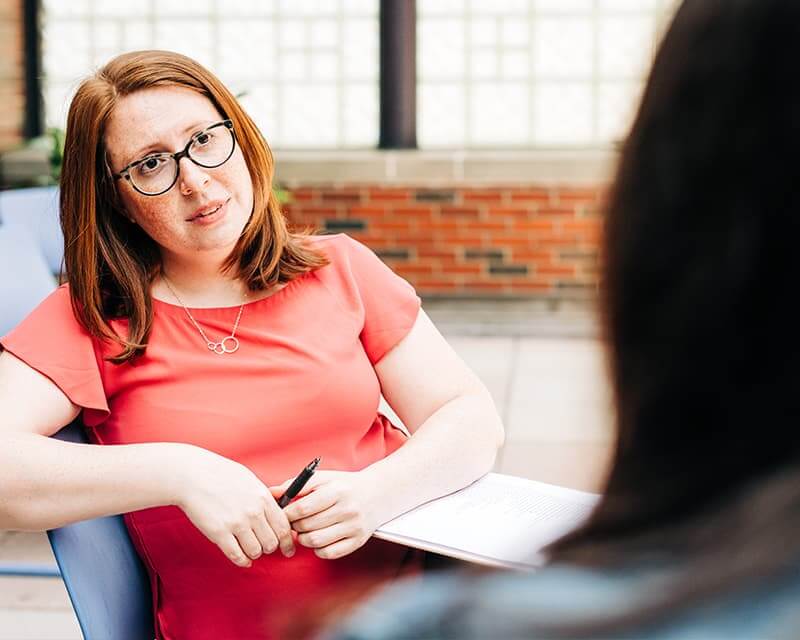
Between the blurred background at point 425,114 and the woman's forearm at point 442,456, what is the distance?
4.44 m

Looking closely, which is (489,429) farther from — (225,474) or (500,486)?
(225,474)

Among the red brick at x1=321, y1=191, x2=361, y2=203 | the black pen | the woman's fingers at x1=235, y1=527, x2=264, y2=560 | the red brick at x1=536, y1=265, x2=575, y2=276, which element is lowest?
the red brick at x1=536, y1=265, x2=575, y2=276

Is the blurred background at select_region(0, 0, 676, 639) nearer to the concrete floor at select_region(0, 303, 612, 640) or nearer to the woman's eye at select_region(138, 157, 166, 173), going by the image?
the concrete floor at select_region(0, 303, 612, 640)

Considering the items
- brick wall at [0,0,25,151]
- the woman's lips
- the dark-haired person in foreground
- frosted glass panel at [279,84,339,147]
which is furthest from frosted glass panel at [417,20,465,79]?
the dark-haired person in foreground

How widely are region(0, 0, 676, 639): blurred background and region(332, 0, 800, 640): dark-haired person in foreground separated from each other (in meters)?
5.56

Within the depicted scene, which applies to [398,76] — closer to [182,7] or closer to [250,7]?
[250,7]

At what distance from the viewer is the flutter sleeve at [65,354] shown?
1662mm

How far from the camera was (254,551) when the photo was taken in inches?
61.4

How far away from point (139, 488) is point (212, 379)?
237mm

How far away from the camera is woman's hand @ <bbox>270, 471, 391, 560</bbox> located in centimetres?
158

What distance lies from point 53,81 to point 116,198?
6041 millimetres

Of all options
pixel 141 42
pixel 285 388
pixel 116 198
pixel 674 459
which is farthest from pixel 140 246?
pixel 141 42

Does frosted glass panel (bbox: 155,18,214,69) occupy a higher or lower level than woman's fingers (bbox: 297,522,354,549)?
higher

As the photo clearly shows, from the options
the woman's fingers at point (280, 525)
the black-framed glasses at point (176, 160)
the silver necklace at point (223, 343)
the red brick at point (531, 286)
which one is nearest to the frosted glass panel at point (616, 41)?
the red brick at point (531, 286)
